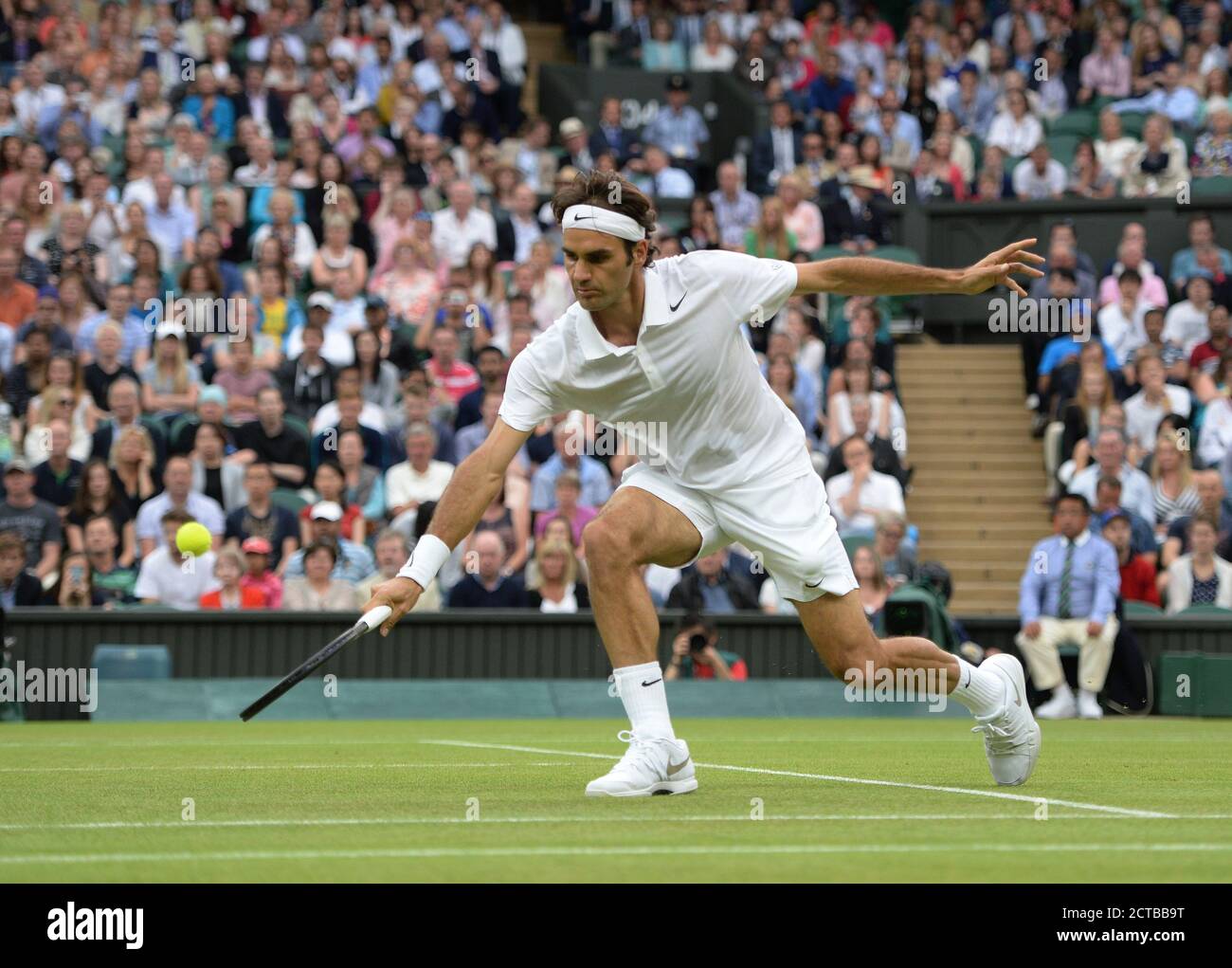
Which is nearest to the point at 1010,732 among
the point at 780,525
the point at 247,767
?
the point at 780,525

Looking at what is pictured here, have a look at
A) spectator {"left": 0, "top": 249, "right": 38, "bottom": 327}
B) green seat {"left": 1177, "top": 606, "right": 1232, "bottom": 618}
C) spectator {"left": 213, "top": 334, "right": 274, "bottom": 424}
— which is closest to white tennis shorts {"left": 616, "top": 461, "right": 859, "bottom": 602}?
green seat {"left": 1177, "top": 606, "right": 1232, "bottom": 618}

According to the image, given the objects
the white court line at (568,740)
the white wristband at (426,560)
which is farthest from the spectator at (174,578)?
the white wristband at (426,560)

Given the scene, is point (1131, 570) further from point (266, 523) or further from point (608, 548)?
point (608, 548)

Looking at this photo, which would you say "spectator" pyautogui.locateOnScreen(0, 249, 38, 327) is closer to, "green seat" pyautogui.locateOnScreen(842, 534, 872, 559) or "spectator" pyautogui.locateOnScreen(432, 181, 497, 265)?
"spectator" pyautogui.locateOnScreen(432, 181, 497, 265)

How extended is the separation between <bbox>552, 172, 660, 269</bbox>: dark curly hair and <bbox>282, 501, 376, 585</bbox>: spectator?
9027 mm

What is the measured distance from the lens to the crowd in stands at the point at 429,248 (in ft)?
54.7

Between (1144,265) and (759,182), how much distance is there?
4654mm

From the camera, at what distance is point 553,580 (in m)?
16.2

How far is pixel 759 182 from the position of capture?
2317 centimetres

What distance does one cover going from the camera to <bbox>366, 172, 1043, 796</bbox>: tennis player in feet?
24.0

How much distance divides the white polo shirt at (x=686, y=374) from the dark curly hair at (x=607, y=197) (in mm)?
232

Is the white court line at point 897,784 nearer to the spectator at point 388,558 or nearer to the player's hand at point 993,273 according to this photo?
the player's hand at point 993,273
